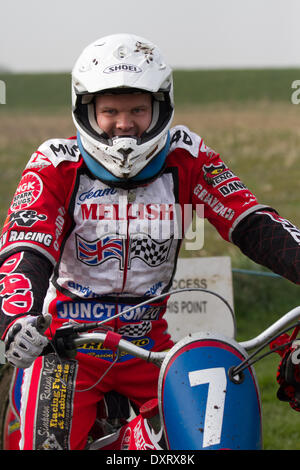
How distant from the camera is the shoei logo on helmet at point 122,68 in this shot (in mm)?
3207

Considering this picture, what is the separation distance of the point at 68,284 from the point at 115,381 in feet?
1.61

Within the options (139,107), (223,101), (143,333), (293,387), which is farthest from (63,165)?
(223,101)

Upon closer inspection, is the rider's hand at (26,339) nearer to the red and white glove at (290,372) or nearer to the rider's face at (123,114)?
the red and white glove at (290,372)

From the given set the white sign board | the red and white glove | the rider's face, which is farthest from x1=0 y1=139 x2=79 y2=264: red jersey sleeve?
the white sign board

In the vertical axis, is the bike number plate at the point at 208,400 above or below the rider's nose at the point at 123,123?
below

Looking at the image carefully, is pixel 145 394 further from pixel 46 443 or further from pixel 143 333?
pixel 46 443

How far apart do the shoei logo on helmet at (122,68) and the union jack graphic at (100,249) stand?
0.73 m

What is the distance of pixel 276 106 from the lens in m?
32.9

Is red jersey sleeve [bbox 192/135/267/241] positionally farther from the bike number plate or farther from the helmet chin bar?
the bike number plate

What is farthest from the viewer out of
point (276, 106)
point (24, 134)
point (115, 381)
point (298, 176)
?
point (276, 106)

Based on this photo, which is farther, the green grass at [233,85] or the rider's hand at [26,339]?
the green grass at [233,85]

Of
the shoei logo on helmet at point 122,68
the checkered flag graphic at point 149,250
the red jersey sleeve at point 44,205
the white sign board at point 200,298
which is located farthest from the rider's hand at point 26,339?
the white sign board at point 200,298

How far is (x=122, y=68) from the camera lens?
3.21 m

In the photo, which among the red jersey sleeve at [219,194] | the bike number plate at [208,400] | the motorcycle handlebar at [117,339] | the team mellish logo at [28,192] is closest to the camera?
the bike number plate at [208,400]
